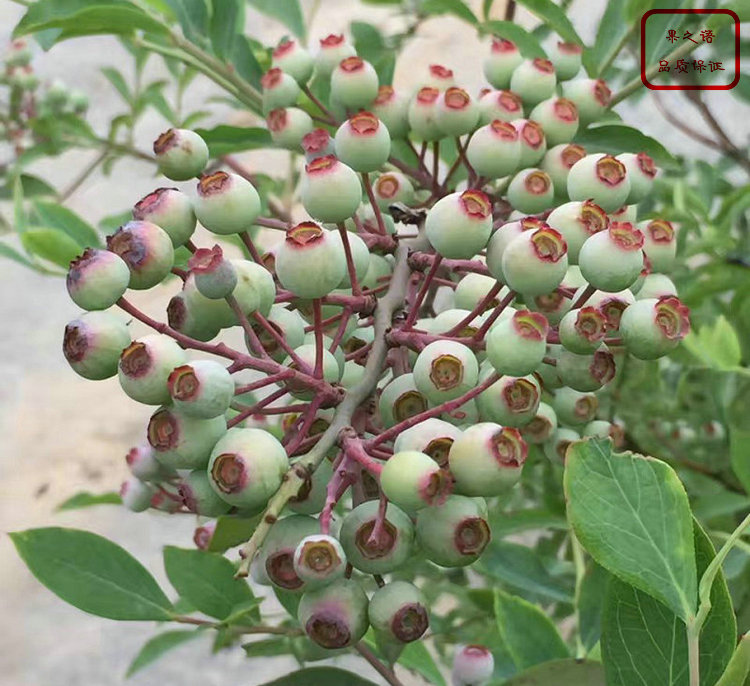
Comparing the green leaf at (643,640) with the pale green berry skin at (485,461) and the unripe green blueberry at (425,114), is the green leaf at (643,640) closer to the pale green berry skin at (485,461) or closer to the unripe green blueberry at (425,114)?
the pale green berry skin at (485,461)

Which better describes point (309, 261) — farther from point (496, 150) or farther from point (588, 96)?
point (588, 96)

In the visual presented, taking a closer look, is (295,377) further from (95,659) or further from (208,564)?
(95,659)

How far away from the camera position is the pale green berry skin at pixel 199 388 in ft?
1.07

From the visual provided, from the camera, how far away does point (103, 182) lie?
2863 mm

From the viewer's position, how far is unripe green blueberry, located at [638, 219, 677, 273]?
470mm

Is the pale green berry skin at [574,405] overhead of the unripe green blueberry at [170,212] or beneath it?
beneath

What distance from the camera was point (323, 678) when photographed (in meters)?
0.46

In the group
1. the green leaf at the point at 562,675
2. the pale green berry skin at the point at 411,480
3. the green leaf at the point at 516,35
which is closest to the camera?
the pale green berry skin at the point at 411,480

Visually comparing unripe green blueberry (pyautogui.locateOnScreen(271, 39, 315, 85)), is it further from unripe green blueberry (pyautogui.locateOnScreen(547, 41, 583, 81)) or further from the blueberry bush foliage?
unripe green blueberry (pyautogui.locateOnScreen(547, 41, 583, 81))

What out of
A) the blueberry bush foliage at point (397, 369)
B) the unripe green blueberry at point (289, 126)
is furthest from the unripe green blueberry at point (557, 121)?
the unripe green blueberry at point (289, 126)

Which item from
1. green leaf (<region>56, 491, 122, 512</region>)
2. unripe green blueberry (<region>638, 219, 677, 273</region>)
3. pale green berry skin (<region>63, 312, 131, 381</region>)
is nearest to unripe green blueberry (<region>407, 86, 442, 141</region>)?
unripe green blueberry (<region>638, 219, 677, 273</region>)

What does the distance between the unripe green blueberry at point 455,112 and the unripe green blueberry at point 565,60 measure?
0.11 metres

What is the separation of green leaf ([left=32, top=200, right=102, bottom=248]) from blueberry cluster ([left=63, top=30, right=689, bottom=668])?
11.9 inches

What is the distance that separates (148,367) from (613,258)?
160mm
